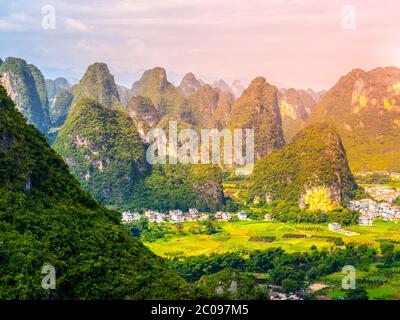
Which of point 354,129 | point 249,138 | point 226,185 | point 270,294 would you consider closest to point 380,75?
point 354,129

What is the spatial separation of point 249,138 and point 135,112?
942 centimetres

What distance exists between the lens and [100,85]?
161ft

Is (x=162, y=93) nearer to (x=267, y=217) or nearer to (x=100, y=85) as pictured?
(x=100, y=85)

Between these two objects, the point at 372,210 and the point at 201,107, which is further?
the point at 201,107

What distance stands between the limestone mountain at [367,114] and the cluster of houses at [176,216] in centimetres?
1931

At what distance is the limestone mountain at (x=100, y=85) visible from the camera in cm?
4897

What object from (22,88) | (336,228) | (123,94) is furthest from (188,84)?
(336,228)

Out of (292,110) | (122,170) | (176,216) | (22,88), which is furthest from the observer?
(292,110)

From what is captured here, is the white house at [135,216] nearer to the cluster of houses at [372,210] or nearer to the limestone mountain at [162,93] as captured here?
the cluster of houses at [372,210]

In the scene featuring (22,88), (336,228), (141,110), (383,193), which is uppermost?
(22,88)

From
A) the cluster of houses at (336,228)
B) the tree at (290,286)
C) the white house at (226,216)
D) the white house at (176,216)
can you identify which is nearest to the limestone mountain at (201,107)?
the white house at (176,216)

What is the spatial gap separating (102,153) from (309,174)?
459 inches

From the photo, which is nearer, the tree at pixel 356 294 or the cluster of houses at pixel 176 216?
the tree at pixel 356 294

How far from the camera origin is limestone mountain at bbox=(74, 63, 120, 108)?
161ft
